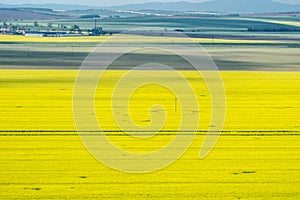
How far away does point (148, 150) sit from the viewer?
21062mm

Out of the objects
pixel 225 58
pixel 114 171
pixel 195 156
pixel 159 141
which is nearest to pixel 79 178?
pixel 114 171

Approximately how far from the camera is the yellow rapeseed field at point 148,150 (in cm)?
1634

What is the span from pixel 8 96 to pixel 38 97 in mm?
1179

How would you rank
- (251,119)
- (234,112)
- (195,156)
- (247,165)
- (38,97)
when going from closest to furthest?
(247,165) < (195,156) < (251,119) < (234,112) < (38,97)

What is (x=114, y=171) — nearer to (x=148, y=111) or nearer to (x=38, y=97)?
(x=148, y=111)

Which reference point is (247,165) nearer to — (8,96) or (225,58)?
(8,96)

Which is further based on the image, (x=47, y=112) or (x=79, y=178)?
(x=47, y=112)

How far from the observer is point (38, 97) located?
113ft

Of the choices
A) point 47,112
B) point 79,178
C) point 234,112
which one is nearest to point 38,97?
point 47,112

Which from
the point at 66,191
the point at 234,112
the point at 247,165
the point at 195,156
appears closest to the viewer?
the point at 66,191

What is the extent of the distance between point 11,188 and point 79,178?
1.49 metres

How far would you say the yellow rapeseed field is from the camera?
643 inches

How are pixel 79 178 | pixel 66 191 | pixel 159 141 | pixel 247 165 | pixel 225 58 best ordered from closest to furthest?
pixel 66 191
pixel 79 178
pixel 247 165
pixel 159 141
pixel 225 58

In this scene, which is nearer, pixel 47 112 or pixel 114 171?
pixel 114 171
